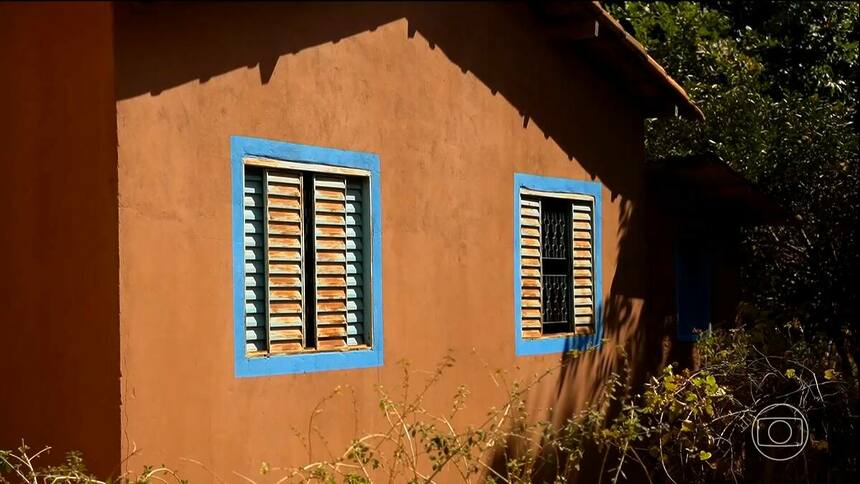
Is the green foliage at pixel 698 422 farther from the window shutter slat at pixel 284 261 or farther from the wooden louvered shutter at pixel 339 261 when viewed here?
the window shutter slat at pixel 284 261

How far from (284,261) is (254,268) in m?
0.24

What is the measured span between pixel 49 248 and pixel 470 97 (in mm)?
3678

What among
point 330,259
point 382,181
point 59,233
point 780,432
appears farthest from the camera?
point 780,432

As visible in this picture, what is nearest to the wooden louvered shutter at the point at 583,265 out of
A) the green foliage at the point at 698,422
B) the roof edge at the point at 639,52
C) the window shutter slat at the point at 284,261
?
the green foliage at the point at 698,422

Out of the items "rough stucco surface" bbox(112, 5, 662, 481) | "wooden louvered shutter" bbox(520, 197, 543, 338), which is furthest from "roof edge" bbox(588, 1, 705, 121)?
"wooden louvered shutter" bbox(520, 197, 543, 338)

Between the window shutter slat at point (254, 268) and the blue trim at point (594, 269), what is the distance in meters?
2.86

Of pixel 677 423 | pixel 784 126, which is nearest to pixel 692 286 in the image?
pixel 677 423

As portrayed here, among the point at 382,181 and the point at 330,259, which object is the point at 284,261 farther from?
the point at 382,181

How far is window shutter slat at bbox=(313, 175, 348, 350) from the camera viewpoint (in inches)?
321

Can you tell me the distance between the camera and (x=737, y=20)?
18844 millimetres

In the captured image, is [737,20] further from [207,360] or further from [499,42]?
[207,360]

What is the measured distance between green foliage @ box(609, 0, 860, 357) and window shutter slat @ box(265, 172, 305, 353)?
6160 mm

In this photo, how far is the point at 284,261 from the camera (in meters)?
7.91

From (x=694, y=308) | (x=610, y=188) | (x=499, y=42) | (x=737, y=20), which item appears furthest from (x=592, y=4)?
(x=737, y=20)
